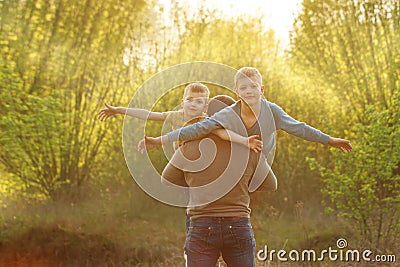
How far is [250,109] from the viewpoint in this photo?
8.23 feet

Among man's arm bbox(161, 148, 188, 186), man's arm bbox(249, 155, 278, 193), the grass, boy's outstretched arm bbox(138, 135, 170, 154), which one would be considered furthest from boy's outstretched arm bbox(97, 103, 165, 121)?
the grass

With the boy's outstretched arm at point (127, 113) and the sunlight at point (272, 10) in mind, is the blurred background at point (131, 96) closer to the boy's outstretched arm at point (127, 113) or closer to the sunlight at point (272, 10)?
the sunlight at point (272, 10)

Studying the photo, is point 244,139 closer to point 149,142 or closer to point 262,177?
point 262,177

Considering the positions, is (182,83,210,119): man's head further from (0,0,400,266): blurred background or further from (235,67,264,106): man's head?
(0,0,400,266): blurred background

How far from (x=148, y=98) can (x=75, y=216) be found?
6.61 ft

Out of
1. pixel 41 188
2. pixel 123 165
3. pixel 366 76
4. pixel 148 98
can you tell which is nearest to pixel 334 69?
pixel 366 76

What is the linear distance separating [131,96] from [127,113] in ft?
18.8

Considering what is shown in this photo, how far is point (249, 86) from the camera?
98.3 inches

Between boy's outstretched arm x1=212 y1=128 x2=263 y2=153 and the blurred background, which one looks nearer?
boy's outstretched arm x1=212 y1=128 x2=263 y2=153

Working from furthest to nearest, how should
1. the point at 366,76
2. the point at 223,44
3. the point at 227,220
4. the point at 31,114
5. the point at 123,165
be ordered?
the point at 223,44
the point at 123,165
the point at 366,76
the point at 31,114
the point at 227,220

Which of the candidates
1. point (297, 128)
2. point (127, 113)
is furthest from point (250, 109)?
point (127, 113)

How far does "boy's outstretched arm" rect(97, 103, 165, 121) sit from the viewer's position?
3.37 metres

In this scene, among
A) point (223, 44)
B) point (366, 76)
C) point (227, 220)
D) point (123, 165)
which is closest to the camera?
point (227, 220)

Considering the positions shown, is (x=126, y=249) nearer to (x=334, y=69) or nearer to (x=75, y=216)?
(x=75, y=216)
